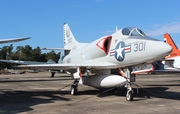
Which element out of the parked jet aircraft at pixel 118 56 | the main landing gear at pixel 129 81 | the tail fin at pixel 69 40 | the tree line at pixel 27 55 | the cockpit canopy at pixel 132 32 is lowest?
the main landing gear at pixel 129 81

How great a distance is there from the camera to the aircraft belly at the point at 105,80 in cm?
932

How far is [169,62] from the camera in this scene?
19609 millimetres

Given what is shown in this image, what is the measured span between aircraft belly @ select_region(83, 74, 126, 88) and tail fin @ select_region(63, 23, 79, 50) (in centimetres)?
473

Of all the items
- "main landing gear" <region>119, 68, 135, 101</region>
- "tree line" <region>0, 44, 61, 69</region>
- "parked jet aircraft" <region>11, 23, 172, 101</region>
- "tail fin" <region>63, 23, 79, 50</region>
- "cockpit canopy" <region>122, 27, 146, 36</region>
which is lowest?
"main landing gear" <region>119, 68, 135, 101</region>

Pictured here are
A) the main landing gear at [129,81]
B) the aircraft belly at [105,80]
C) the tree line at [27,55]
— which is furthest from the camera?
the tree line at [27,55]

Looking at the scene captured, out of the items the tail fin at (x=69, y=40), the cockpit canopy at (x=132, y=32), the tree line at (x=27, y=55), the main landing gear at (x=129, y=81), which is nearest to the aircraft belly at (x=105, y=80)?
the main landing gear at (x=129, y=81)

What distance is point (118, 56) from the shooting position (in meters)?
9.62

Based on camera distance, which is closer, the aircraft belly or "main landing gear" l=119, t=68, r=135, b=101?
"main landing gear" l=119, t=68, r=135, b=101

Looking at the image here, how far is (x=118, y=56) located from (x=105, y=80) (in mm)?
1208

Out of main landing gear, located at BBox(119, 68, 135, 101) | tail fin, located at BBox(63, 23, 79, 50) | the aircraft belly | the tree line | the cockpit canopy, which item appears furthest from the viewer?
the tree line

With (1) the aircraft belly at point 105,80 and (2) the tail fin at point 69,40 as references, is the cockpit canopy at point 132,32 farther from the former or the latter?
(2) the tail fin at point 69,40

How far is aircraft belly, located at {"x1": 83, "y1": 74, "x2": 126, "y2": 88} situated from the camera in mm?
9316

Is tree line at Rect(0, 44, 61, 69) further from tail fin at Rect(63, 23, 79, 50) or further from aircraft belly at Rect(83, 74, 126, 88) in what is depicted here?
aircraft belly at Rect(83, 74, 126, 88)

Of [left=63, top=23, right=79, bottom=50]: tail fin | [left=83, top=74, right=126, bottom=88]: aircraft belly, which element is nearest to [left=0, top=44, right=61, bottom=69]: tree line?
[left=63, top=23, right=79, bottom=50]: tail fin
